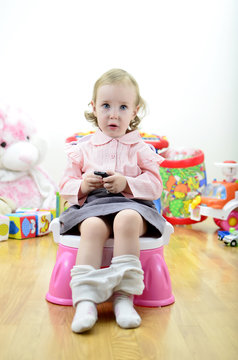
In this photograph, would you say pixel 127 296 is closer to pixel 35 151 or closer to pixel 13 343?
pixel 13 343

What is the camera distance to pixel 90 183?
4.10ft

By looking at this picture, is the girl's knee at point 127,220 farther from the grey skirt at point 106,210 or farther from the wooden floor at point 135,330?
the wooden floor at point 135,330

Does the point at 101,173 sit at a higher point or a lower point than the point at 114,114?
lower

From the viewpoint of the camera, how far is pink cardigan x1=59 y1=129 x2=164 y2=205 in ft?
4.30

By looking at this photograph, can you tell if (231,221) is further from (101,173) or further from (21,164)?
(101,173)

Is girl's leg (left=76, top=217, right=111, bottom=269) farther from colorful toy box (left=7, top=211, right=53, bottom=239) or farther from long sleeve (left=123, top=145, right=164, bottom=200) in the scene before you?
colorful toy box (left=7, top=211, right=53, bottom=239)

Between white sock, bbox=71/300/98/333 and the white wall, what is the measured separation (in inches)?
84.4

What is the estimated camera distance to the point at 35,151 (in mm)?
2629

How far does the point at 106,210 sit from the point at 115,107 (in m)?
0.33

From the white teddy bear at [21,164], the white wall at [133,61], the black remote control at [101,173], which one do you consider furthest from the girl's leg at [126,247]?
the white wall at [133,61]

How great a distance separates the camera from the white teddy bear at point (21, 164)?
8.37ft

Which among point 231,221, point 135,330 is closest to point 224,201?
point 231,221

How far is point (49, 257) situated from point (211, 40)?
2.18 metres

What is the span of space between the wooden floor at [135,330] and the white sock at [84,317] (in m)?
0.02
